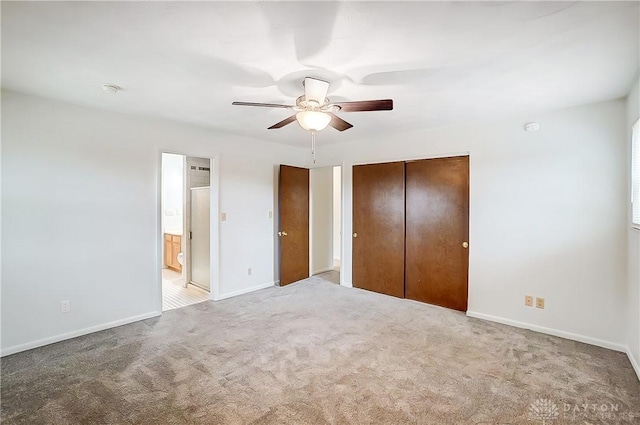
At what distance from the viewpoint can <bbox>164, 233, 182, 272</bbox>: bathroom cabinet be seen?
231 inches

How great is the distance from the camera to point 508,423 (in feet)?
6.06

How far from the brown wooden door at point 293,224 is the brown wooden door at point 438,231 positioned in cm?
189

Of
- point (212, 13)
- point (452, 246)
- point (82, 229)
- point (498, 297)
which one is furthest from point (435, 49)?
point (82, 229)

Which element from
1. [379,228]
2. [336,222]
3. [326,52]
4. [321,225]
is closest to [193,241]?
[321,225]

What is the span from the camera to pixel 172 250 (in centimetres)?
603

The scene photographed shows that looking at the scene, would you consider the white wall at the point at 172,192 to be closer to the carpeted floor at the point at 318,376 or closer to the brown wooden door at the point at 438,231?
the carpeted floor at the point at 318,376

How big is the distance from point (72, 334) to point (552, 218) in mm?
5106

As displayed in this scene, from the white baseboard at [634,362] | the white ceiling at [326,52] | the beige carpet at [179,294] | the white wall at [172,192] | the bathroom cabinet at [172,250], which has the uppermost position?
the white ceiling at [326,52]

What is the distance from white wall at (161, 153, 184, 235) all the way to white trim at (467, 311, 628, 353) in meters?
5.90

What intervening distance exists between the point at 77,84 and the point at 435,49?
286 cm

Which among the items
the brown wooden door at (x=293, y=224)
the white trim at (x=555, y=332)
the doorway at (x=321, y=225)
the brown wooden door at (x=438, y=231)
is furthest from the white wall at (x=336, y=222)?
the white trim at (x=555, y=332)

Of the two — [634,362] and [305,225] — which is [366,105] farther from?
[305,225]

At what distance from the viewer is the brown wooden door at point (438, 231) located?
3.79 meters

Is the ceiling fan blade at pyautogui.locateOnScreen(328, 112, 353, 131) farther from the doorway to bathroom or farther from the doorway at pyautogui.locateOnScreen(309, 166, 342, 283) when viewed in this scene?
the doorway at pyautogui.locateOnScreen(309, 166, 342, 283)
